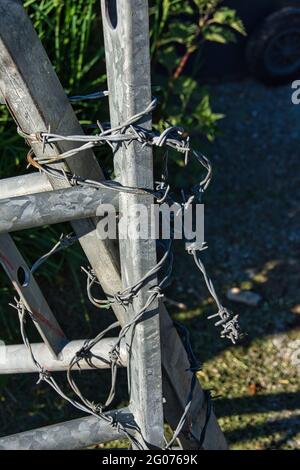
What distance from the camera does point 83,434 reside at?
228cm

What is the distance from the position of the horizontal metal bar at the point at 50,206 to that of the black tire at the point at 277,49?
3661mm

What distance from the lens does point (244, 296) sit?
12.9ft

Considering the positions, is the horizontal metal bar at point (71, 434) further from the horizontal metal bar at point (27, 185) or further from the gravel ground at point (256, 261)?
the gravel ground at point (256, 261)

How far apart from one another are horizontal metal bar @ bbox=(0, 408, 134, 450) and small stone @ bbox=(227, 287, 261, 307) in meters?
1.71

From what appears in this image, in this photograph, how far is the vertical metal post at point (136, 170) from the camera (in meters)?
1.66

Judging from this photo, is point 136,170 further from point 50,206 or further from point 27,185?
point 27,185

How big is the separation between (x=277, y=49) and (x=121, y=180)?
378 cm

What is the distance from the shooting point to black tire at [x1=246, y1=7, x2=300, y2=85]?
5.21m

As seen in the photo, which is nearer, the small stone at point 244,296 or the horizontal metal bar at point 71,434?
the horizontal metal bar at point 71,434

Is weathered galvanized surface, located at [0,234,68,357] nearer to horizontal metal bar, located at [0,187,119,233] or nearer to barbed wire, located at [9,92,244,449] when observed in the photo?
barbed wire, located at [9,92,244,449]

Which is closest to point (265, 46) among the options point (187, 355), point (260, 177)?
point (260, 177)

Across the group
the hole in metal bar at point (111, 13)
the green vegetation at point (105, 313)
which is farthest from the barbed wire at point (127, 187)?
the green vegetation at point (105, 313)
